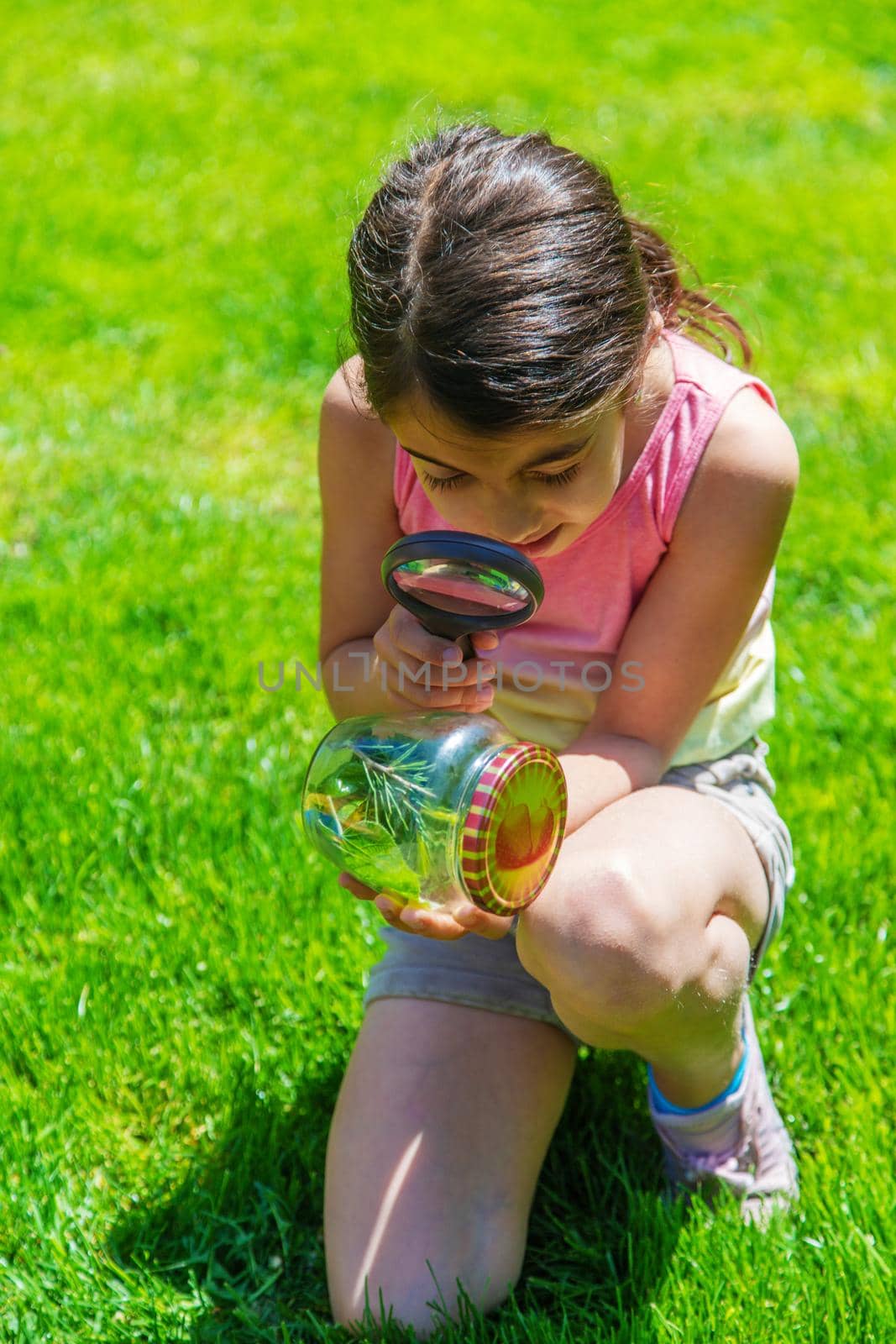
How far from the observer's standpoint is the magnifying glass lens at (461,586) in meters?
1.58

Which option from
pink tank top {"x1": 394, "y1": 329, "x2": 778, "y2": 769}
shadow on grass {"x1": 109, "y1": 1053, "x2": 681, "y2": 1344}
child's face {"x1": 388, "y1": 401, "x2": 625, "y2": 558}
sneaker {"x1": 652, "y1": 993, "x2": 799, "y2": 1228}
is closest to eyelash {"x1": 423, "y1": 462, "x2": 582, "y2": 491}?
child's face {"x1": 388, "y1": 401, "x2": 625, "y2": 558}

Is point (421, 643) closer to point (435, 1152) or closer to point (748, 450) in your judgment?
point (748, 450)

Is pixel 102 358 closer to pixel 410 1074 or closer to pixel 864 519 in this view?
pixel 864 519

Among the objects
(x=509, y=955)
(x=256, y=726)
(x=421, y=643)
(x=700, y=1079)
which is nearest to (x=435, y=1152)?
(x=509, y=955)

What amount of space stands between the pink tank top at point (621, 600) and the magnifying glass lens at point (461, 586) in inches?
12.6

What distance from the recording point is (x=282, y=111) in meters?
6.02

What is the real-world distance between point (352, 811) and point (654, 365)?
735 mm

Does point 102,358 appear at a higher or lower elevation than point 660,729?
lower

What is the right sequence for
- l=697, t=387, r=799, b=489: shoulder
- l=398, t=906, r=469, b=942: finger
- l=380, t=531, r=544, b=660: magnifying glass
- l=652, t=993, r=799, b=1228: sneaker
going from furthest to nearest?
l=652, t=993, r=799, b=1228: sneaker
l=697, t=387, r=799, b=489: shoulder
l=398, t=906, r=469, b=942: finger
l=380, t=531, r=544, b=660: magnifying glass

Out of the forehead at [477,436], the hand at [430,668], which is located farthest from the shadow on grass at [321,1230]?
the forehead at [477,436]

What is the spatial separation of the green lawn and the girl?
13 cm

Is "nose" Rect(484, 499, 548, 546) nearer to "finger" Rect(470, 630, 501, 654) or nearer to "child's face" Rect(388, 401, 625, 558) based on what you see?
"child's face" Rect(388, 401, 625, 558)

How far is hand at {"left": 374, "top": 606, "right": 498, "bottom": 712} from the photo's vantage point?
1.73 metres

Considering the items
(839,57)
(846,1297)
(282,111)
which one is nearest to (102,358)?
(282,111)
